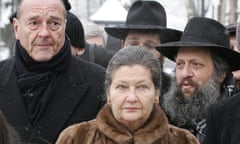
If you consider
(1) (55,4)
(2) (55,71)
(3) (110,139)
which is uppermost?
(1) (55,4)

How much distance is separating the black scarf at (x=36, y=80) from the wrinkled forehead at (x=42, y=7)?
0.83 feet

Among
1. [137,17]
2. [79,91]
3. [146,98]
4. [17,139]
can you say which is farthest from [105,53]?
[17,139]

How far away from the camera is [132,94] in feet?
15.7

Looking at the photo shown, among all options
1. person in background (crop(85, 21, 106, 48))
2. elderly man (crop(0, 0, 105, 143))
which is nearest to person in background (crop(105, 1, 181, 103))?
elderly man (crop(0, 0, 105, 143))

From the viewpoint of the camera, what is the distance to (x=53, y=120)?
525 centimetres

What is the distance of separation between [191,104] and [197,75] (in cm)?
23

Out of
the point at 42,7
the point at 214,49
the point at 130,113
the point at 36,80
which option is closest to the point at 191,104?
the point at 214,49

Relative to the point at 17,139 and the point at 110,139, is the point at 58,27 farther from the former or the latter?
the point at 17,139

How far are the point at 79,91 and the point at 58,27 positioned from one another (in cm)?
47

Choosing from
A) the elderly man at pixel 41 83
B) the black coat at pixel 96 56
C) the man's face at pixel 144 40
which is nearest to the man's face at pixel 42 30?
the elderly man at pixel 41 83

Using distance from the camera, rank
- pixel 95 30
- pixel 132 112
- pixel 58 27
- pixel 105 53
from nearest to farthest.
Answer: pixel 132 112, pixel 58 27, pixel 105 53, pixel 95 30

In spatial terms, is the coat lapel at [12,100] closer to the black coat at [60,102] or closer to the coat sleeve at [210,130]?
the black coat at [60,102]

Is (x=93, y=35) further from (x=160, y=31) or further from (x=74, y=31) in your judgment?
(x=74, y=31)

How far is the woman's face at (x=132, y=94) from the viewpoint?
15.7 feet
